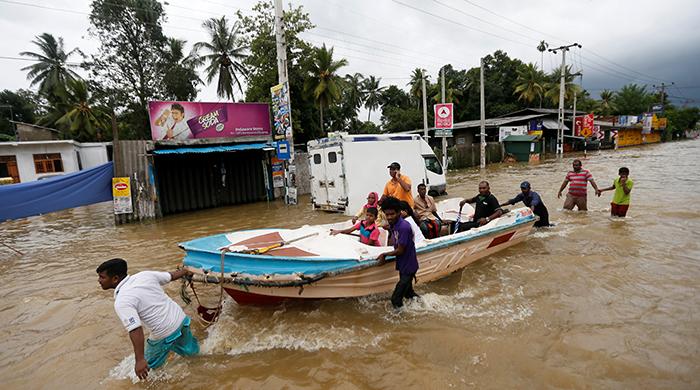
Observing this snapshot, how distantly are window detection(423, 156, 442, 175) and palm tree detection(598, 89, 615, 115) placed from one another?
57.8 m

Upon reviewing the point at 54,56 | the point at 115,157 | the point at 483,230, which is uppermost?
the point at 54,56

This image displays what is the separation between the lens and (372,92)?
48.4m

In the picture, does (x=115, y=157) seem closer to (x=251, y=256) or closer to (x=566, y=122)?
(x=251, y=256)

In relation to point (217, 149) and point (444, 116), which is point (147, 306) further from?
point (444, 116)

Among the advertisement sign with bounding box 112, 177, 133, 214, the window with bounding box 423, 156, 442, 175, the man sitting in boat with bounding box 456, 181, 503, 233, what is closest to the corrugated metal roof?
the advertisement sign with bounding box 112, 177, 133, 214

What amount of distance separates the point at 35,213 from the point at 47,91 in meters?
26.3

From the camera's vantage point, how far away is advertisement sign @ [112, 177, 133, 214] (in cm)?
1166

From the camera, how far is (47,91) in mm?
29266

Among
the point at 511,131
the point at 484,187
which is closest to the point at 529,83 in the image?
the point at 511,131

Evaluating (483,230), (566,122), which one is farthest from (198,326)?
(566,122)

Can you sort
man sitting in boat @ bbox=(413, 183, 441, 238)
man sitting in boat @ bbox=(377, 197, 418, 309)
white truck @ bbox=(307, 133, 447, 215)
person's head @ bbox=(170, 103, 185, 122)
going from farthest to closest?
1. person's head @ bbox=(170, 103, 185, 122)
2. white truck @ bbox=(307, 133, 447, 215)
3. man sitting in boat @ bbox=(413, 183, 441, 238)
4. man sitting in boat @ bbox=(377, 197, 418, 309)

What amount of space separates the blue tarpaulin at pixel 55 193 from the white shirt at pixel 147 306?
9.47 meters

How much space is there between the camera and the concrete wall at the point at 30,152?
20016 millimetres

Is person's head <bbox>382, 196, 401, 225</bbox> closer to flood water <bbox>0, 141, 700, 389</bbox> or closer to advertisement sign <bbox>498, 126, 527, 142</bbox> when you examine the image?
flood water <bbox>0, 141, 700, 389</bbox>
